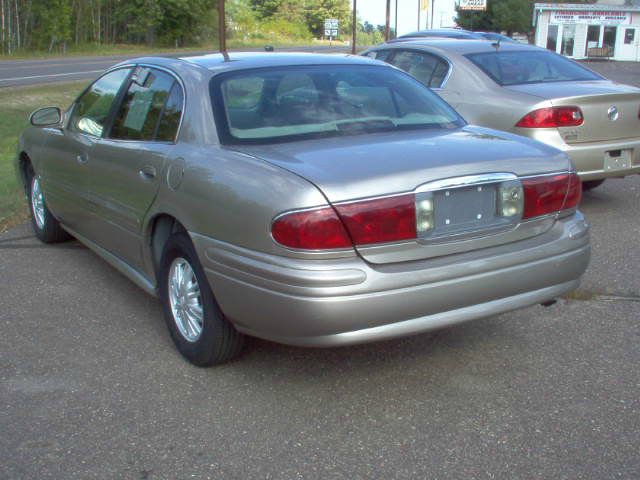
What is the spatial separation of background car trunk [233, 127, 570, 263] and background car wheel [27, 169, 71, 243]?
118 inches

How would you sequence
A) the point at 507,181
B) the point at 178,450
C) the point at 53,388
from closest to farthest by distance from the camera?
the point at 178,450
the point at 507,181
the point at 53,388

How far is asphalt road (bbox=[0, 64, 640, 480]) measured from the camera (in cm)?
319

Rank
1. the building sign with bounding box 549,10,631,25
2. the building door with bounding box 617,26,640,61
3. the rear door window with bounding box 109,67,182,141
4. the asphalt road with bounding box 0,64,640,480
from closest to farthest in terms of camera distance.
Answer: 1. the asphalt road with bounding box 0,64,640,480
2. the rear door window with bounding box 109,67,182,141
3. the building sign with bounding box 549,10,631,25
4. the building door with bounding box 617,26,640,61

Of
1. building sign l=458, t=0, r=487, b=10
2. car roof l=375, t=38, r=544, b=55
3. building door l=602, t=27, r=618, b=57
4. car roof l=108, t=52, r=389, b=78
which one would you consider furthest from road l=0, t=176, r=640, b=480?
building sign l=458, t=0, r=487, b=10

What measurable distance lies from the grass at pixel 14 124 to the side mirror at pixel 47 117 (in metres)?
1.71

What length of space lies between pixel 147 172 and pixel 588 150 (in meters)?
4.10

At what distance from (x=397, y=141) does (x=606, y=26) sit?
50448mm

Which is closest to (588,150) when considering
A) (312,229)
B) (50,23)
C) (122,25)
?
(312,229)

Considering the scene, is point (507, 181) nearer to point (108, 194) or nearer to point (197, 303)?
point (197, 303)

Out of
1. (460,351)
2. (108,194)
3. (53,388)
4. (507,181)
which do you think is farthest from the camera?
(108,194)

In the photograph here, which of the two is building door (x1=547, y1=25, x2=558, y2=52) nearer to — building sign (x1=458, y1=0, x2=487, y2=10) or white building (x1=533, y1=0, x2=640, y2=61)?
white building (x1=533, y1=0, x2=640, y2=61)

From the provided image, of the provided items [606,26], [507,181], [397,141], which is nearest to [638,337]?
[507,181]

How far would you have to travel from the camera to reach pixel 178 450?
3.31m

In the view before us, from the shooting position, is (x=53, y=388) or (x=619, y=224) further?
(x=619, y=224)
